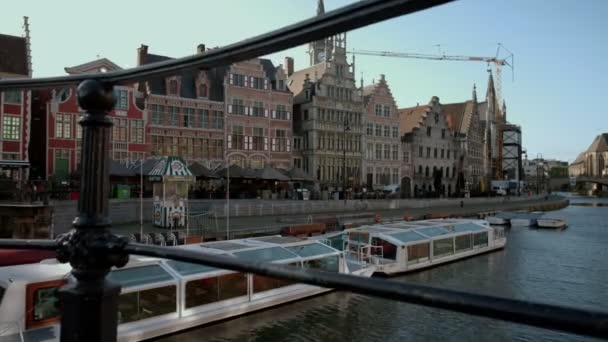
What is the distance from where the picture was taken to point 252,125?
124 feet

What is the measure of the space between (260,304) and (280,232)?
9.17 meters

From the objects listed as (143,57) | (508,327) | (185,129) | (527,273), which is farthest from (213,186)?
(508,327)

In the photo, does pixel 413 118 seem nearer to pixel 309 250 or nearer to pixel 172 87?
pixel 172 87

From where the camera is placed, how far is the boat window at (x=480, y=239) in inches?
973

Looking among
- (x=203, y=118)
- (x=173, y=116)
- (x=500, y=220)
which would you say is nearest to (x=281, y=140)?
(x=203, y=118)

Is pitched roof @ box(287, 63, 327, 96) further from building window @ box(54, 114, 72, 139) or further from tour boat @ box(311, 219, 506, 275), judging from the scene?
tour boat @ box(311, 219, 506, 275)

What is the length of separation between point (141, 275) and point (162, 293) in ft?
2.40

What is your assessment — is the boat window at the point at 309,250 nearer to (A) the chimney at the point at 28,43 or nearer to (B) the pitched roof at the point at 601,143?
(A) the chimney at the point at 28,43

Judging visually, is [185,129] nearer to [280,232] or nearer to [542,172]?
[280,232]

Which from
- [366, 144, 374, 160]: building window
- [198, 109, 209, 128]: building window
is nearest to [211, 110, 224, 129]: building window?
[198, 109, 209, 128]: building window

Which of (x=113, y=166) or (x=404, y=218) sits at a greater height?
(x=113, y=166)

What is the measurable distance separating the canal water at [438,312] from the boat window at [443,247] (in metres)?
0.63

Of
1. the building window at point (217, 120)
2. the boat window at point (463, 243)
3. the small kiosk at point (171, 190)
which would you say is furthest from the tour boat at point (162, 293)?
the building window at point (217, 120)

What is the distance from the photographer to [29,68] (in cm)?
2936
